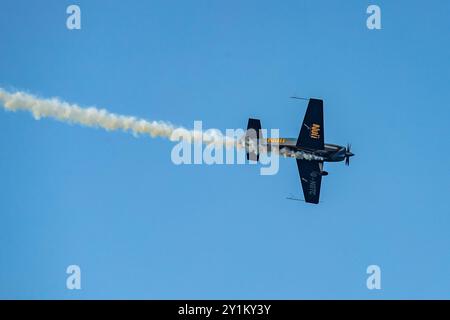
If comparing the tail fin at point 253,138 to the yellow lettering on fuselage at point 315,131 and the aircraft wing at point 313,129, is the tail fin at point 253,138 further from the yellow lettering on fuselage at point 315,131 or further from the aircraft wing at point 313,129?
the yellow lettering on fuselage at point 315,131

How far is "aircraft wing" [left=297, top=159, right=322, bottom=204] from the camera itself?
197ft

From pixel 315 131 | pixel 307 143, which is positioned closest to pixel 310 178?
pixel 307 143

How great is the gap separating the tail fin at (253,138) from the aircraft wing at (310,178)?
145 inches

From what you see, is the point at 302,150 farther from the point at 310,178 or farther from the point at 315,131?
the point at 310,178

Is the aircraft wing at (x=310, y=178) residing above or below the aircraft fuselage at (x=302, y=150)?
below

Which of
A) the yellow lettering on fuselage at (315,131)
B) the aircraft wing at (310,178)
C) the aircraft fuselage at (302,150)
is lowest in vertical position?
the aircraft wing at (310,178)

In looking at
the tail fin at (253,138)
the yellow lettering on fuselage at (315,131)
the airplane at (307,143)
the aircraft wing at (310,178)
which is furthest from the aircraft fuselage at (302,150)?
the aircraft wing at (310,178)

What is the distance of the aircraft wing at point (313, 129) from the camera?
189 feet
